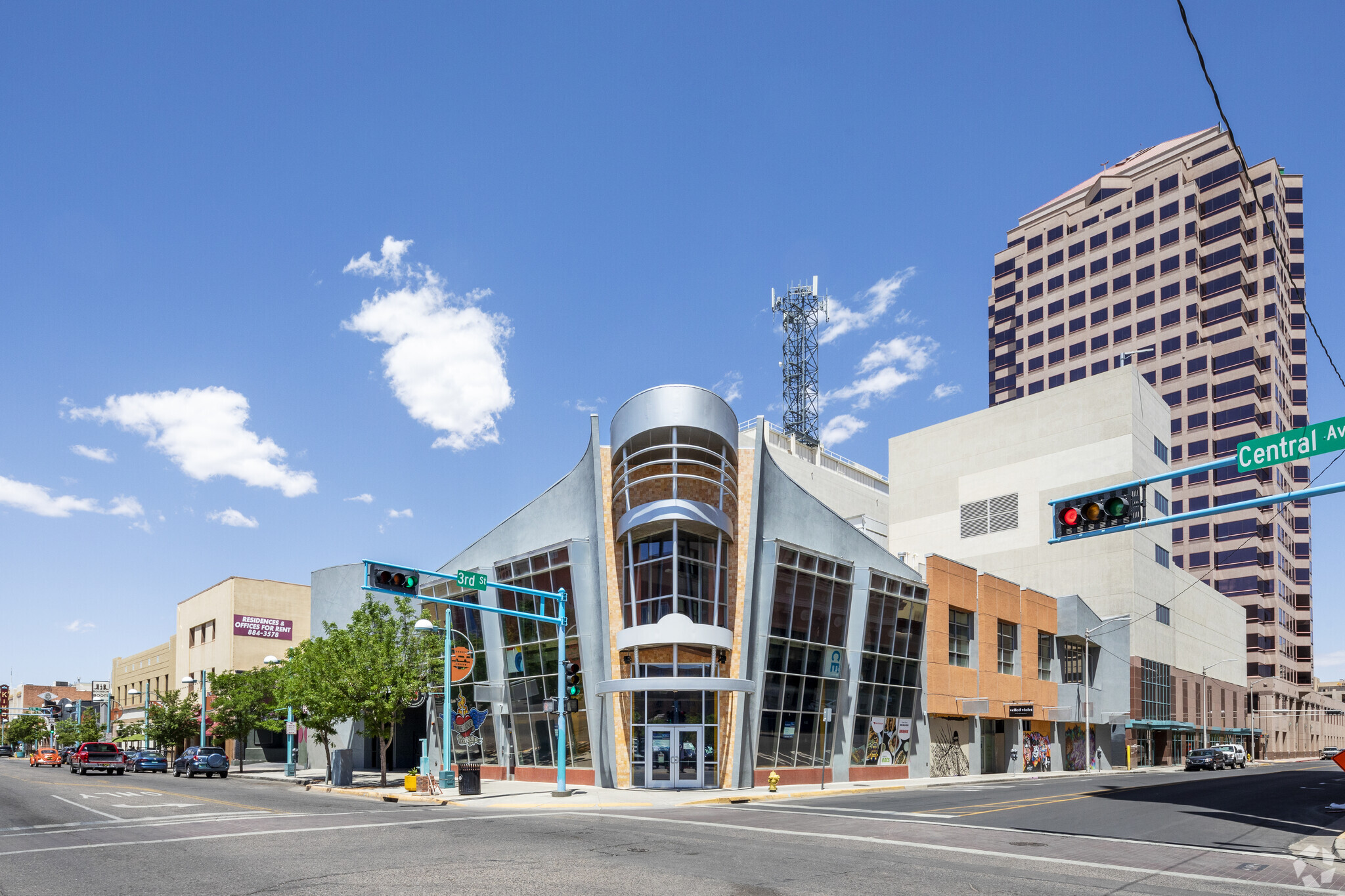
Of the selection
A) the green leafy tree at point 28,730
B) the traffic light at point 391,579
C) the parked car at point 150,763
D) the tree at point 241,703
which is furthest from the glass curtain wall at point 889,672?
the green leafy tree at point 28,730

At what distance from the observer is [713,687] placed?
3509 centimetres

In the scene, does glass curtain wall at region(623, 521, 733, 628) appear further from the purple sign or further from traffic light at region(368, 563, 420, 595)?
the purple sign

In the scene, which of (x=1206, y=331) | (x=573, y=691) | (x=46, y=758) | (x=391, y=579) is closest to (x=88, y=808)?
(x=391, y=579)

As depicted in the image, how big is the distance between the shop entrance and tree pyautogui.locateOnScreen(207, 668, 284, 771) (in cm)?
3246

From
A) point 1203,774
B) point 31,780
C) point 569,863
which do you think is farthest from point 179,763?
point 1203,774

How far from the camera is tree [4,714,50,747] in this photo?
134 metres

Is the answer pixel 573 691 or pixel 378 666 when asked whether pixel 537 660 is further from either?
pixel 378 666

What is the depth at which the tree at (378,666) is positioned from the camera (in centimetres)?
3791

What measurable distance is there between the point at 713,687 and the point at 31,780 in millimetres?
35757

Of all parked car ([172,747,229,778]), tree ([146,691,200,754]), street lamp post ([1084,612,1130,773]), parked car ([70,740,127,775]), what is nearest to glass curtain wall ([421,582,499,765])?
parked car ([172,747,229,778])

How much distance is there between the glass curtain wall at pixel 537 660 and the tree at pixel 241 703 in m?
24.3

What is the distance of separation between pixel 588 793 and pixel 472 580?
9.35 metres

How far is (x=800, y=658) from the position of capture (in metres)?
39.5

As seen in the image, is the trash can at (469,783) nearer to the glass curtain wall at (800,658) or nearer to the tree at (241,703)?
the glass curtain wall at (800,658)
